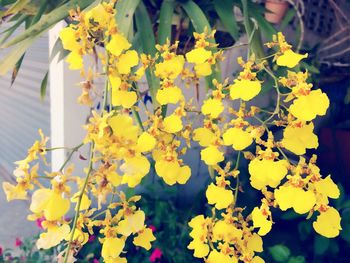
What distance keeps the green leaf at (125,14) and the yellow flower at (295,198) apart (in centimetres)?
35

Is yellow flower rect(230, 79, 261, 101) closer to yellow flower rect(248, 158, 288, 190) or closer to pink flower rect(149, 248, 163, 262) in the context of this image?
yellow flower rect(248, 158, 288, 190)

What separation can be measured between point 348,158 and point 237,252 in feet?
4.89

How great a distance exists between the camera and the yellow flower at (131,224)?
585 mm

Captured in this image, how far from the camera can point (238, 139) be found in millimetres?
574

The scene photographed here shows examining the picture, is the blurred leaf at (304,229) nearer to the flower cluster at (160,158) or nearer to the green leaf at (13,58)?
the flower cluster at (160,158)

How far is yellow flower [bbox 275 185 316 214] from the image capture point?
21.0 inches

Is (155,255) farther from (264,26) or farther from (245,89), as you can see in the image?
(245,89)

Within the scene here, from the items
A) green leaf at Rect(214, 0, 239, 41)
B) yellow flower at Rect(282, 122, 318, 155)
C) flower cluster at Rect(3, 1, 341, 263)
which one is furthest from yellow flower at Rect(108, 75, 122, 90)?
green leaf at Rect(214, 0, 239, 41)

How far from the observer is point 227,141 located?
0.58 m

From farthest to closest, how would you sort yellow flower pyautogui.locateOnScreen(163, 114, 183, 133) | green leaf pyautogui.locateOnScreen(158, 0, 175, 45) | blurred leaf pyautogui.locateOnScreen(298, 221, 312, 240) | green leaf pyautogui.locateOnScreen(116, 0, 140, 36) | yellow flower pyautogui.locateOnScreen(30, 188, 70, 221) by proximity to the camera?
blurred leaf pyautogui.locateOnScreen(298, 221, 312, 240) → green leaf pyautogui.locateOnScreen(158, 0, 175, 45) → green leaf pyautogui.locateOnScreen(116, 0, 140, 36) → yellow flower pyautogui.locateOnScreen(163, 114, 183, 133) → yellow flower pyautogui.locateOnScreen(30, 188, 70, 221)

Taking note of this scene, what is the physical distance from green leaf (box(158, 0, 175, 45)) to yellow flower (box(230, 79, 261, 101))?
334mm

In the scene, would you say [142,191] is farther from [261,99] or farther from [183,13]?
[183,13]

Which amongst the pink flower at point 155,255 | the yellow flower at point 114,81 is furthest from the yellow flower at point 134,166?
the pink flower at point 155,255

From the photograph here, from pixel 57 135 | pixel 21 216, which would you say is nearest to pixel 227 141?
pixel 57 135
